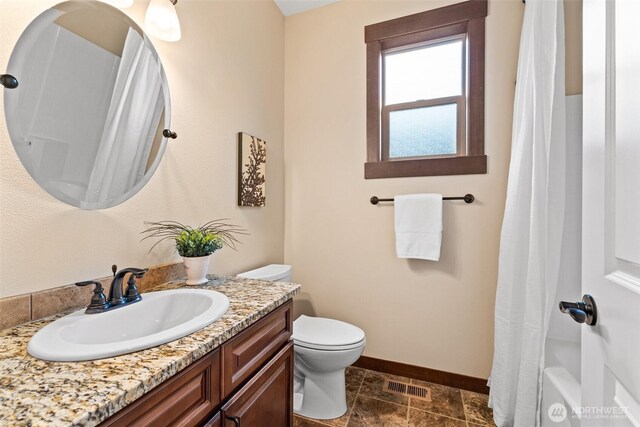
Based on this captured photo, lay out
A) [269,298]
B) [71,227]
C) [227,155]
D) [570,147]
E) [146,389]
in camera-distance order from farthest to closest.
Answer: [227,155] < [570,147] < [269,298] < [71,227] < [146,389]

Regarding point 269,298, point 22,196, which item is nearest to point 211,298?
point 269,298

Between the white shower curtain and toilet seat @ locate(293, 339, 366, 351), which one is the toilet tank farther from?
the white shower curtain

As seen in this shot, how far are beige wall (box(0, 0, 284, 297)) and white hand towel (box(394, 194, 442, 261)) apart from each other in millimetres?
923

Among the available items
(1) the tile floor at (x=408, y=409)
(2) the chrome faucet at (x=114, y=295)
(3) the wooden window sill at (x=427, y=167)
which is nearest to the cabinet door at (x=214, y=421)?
(2) the chrome faucet at (x=114, y=295)

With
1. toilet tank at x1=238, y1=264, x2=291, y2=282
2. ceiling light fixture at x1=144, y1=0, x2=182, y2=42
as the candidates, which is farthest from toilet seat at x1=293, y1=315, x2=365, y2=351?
ceiling light fixture at x1=144, y1=0, x2=182, y2=42

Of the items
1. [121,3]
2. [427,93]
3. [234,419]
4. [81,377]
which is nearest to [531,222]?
[427,93]

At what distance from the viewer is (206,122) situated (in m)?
1.45

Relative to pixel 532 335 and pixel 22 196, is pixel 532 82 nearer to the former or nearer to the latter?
pixel 532 335

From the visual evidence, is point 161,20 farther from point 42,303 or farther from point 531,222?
point 531,222

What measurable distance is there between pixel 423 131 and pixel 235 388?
1849 mm

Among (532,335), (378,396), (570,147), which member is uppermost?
(570,147)

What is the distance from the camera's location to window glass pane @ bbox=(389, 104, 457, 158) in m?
1.87

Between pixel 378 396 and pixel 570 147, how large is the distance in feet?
5.81

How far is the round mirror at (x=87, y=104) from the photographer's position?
2.62ft
